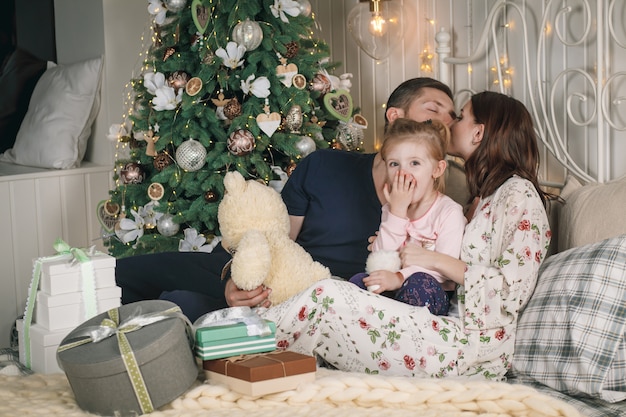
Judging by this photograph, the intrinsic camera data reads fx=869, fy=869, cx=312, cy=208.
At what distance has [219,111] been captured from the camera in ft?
10.2

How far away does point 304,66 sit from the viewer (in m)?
3.16

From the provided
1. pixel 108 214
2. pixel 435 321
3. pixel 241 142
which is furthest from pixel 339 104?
pixel 435 321

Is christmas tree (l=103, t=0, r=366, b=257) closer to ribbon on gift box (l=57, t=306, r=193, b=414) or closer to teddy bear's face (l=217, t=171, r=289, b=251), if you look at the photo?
teddy bear's face (l=217, t=171, r=289, b=251)

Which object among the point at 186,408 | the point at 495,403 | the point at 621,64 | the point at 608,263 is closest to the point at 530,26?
the point at 621,64

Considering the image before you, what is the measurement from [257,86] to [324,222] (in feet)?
2.13

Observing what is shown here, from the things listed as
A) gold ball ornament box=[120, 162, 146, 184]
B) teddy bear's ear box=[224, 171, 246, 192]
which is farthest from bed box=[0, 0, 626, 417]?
gold ball ornament box=[120, 162, 146, 184]

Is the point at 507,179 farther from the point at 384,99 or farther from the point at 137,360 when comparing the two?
the point at 384,99

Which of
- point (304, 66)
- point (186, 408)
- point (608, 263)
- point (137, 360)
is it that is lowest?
point (186, 408)

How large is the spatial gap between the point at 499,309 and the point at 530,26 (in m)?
1.11

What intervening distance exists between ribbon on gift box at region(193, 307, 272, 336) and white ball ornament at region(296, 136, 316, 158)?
1245mm

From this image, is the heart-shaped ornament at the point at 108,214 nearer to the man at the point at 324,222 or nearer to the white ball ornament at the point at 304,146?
the man at the point at 324,222

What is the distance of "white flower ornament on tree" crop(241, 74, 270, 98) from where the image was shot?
3014 mm

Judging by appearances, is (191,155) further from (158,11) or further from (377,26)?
A: (377,26)

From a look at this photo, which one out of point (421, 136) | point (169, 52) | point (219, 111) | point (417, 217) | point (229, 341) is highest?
point (169, 52)
